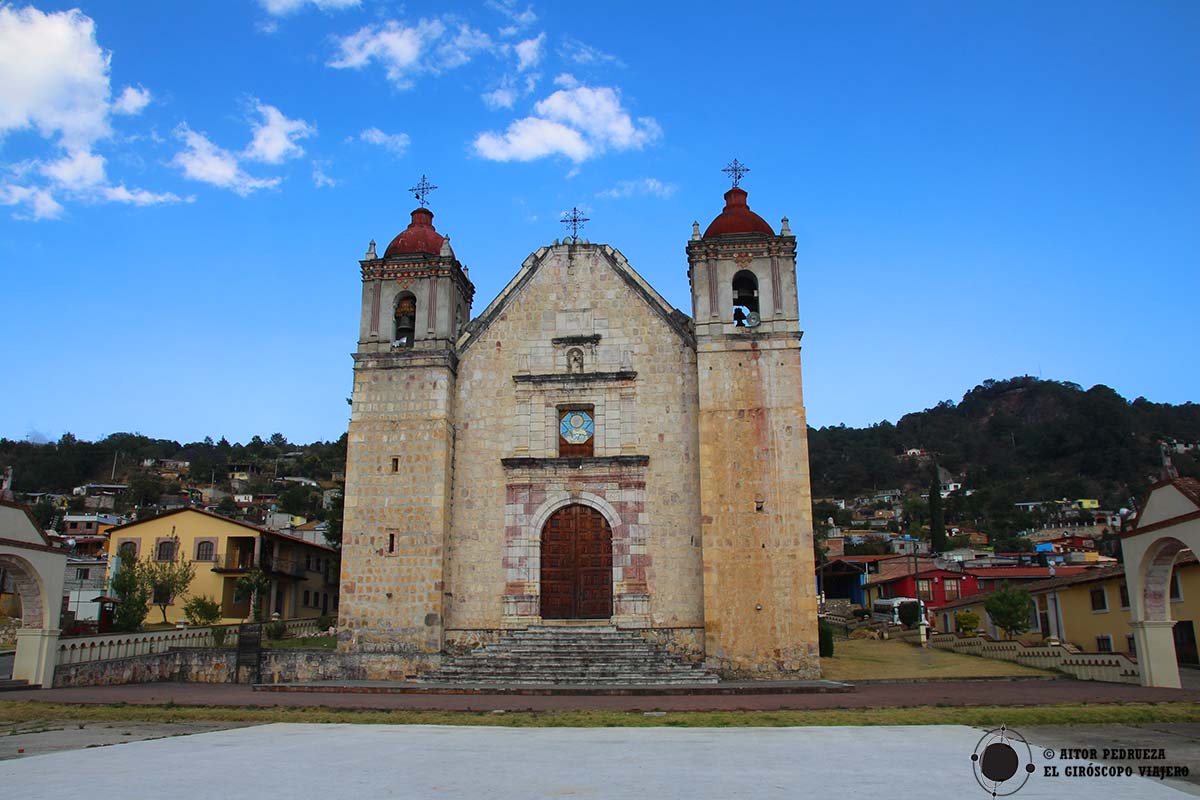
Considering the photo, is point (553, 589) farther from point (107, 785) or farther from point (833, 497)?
point (833, 497)

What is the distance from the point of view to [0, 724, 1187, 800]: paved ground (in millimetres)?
7176

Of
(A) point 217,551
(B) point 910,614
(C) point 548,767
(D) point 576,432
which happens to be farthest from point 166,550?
(C) point 548,767

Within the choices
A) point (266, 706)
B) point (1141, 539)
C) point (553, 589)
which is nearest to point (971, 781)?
point (266, 706)

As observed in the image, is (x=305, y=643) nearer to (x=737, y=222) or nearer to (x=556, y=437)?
(x=556, y=437)

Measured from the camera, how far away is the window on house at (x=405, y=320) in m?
26.4

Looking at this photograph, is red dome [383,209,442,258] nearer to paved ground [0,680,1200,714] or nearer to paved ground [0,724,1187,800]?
paved ground [0,680,1200,714]

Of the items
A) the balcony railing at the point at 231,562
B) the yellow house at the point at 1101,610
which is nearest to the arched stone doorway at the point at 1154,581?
the yellow house at the point at 1101,610

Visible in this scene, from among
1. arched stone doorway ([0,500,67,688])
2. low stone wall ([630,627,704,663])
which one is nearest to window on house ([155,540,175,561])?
arched stone doorway ([0,500,67,688])

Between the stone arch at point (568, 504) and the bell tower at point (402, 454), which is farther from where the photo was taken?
the stone arch at point (568, 504)

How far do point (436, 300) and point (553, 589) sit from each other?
8973 millimetres

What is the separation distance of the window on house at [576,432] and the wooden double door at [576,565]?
1.60 metres

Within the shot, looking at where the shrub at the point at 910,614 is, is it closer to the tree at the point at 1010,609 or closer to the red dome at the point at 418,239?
the tree at the point at 1010,609

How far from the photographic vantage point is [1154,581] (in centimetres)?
1934

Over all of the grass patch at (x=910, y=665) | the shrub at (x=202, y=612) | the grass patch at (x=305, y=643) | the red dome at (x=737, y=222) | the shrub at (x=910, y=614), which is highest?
the red dome at (x=737, y=222)
